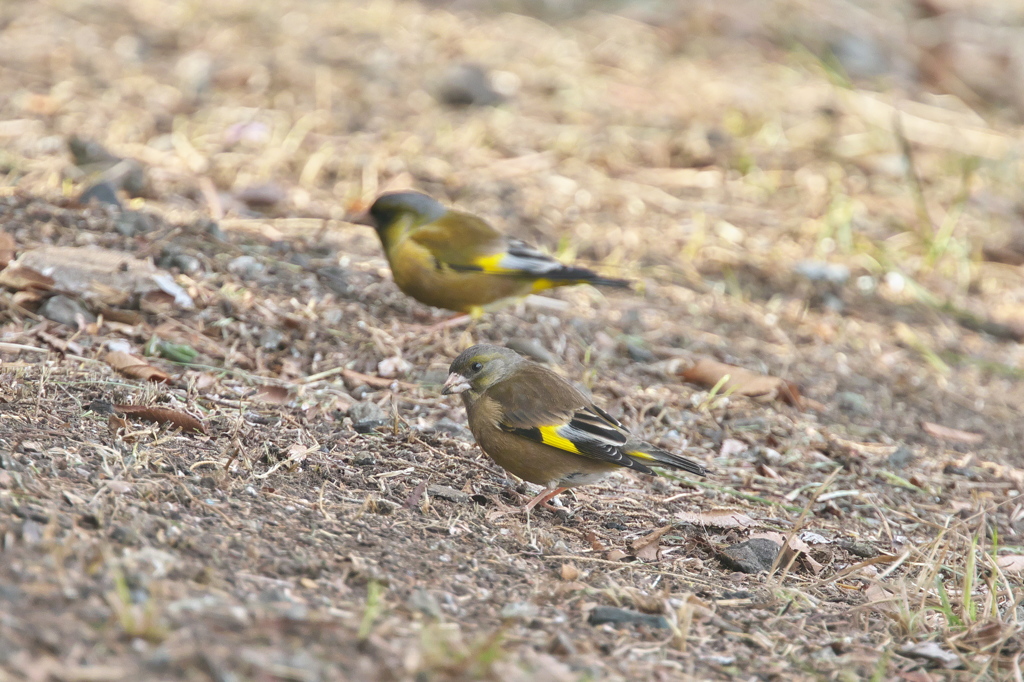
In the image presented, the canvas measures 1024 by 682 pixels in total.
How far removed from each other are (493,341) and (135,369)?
2210 millimetres

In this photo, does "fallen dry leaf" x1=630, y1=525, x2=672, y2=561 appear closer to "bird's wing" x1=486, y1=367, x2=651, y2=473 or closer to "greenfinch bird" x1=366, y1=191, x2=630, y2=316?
"bird's wing" x1=486, y1=367, x2=651, y2=473

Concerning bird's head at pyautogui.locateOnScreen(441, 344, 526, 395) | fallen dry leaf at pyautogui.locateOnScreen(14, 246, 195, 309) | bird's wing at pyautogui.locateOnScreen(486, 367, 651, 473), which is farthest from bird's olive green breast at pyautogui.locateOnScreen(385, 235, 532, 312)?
bird's wing at pyautogui.locateOnScreen(486, 367, 651, 473)

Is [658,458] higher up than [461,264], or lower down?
higher up

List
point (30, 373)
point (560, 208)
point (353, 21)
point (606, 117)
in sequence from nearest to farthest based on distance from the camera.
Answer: point (30, 373)
point (560, 208)
point (606, 117)
point (353, 21)

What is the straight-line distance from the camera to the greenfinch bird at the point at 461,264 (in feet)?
21.1

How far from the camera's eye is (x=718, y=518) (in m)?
4.52

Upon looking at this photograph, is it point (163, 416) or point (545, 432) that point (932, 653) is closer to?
point (545, 432)

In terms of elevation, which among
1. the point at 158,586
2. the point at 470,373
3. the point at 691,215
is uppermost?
the point at 158,586

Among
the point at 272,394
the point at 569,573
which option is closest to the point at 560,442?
the point at 569,573

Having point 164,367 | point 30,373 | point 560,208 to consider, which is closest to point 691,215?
point 560,208

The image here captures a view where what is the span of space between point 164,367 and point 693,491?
2549mm

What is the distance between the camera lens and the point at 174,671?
99.7 inches

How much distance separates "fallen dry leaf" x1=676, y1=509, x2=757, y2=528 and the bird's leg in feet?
1.73

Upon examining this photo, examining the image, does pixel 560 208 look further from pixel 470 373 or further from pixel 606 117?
pixel 470 373
